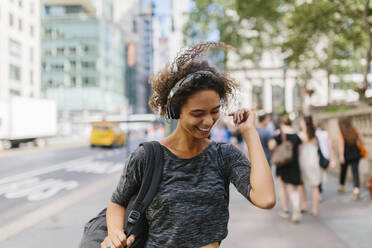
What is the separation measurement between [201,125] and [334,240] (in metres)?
3.88

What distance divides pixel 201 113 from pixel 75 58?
2551 inches

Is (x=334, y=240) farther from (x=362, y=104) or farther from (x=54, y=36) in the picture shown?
(x=54, y=36)

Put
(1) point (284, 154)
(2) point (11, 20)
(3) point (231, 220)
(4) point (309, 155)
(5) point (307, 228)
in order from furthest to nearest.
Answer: (2) point (11, 20), (4) point (309, 155), (1) point (284, 154), (3) point (231, 220), (5) point (307, 228)

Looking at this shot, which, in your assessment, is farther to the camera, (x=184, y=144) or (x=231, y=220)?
(x=231, y=220)

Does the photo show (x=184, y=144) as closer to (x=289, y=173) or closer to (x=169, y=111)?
(x=169, y=111)

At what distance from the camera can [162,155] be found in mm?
1812

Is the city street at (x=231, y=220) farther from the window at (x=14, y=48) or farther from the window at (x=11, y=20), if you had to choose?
the window at (x=14, y=48)

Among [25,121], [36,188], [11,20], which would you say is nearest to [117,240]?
[36,188]

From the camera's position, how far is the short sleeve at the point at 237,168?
1.77 meters

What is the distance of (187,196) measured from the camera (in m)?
1.75

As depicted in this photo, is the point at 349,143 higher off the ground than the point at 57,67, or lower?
lower

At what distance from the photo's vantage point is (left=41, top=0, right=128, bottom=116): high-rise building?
62.4m

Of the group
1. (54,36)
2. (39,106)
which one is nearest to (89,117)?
(54,36)

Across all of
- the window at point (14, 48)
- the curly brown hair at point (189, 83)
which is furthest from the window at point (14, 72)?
the curly brown hair at point (189, 83)
